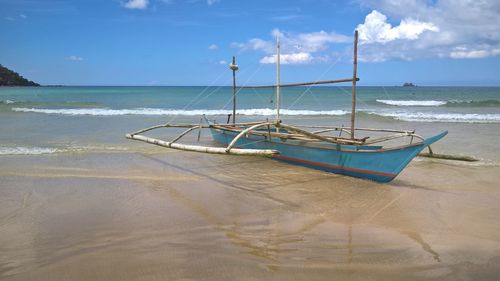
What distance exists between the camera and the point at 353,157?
6.74 meters

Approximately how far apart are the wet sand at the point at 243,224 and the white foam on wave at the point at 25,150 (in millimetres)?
1856

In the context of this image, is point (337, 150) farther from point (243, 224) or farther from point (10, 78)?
point (10, 78)

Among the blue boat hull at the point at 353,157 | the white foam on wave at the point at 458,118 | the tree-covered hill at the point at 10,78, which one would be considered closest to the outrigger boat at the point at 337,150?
the blue boat hull at the point at 353,157

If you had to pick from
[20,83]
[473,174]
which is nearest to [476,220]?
[473,174]

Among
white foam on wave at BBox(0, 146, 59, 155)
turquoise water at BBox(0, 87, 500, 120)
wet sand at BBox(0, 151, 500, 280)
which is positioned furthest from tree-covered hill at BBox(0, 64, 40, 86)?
wet sand at BBox(0, 151, 500, 280)

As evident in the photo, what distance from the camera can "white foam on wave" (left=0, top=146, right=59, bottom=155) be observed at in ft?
29.5

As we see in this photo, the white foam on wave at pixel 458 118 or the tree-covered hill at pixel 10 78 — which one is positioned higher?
the tree-covered hill at pixel 10 78

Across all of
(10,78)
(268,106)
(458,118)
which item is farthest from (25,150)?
(10,78)

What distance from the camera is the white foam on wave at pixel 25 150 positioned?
29.5 ft

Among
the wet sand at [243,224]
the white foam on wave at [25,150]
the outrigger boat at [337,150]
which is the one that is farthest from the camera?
the white foam on wave at [25,150]

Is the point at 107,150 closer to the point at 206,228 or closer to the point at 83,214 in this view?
the point at 83,214

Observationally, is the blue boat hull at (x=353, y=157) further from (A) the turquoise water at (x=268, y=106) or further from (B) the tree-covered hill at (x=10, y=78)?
(B) the tree-covered hill at (x=10, y=78)

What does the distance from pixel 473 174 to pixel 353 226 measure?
172 inches

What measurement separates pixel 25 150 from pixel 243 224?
764 cm
